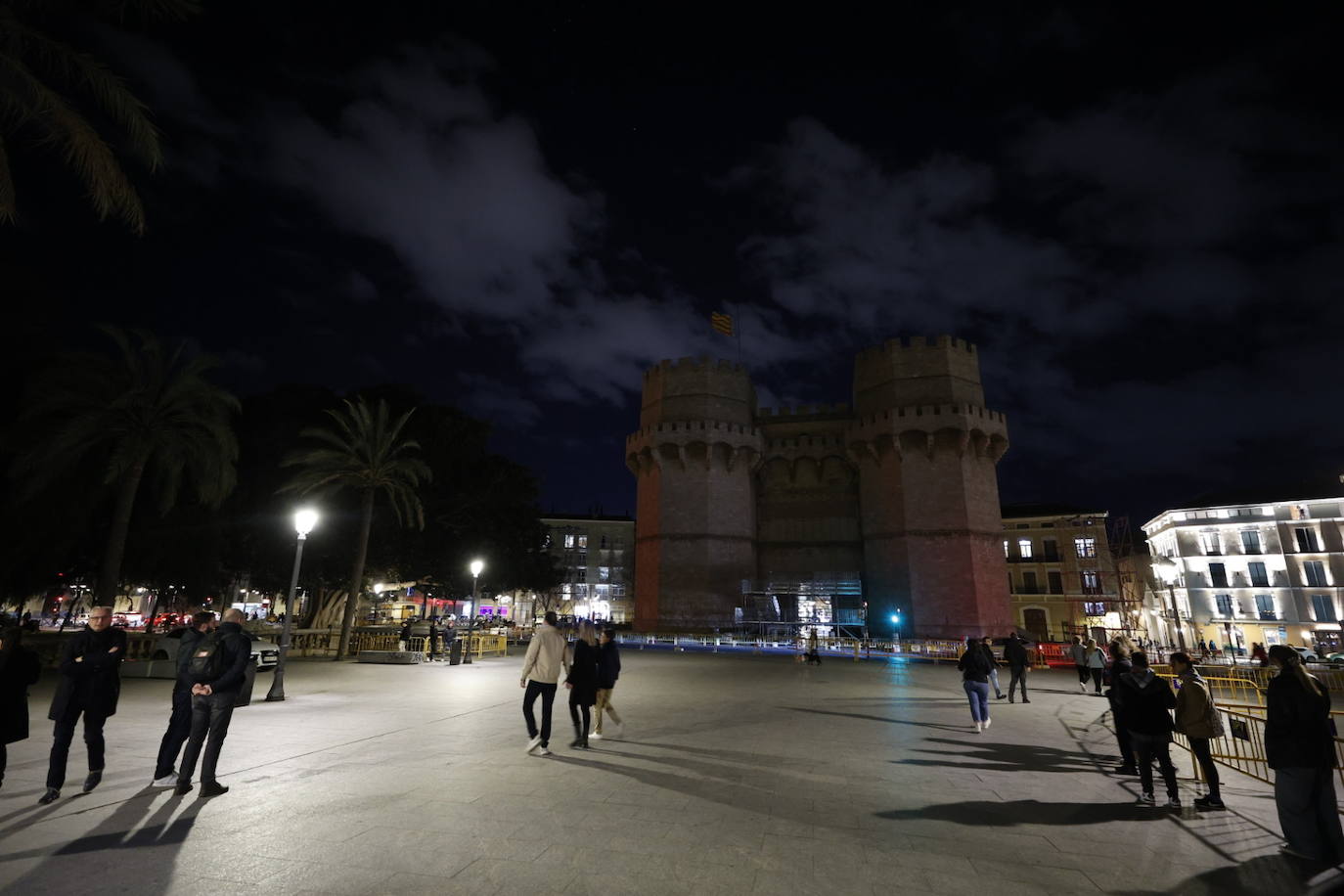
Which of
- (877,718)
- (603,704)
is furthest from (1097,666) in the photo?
(603,704)

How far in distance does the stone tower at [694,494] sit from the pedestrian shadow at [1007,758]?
3022cm

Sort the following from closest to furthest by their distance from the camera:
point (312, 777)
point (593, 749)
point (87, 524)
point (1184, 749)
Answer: point (312, 777), point (593, 749), point (1184, 749), point (87, 524)

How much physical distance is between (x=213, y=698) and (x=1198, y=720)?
1022 centimetres

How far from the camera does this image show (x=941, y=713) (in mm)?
12219

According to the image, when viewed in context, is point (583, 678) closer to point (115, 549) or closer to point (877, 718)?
point (877, 718)

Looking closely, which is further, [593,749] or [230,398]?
[230,398]

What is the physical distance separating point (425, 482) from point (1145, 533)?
239 feet

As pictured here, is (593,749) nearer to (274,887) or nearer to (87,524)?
(274,887)

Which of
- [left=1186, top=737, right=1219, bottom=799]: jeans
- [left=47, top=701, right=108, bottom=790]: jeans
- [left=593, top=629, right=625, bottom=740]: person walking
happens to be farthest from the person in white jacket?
[left=1186, top=737, right=1219, bottom=799]: jeans

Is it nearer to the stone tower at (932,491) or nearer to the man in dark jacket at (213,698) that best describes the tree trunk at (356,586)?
the man in dark jacket at (213,698)

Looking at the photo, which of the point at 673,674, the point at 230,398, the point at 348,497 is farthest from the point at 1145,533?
the point at 230,398

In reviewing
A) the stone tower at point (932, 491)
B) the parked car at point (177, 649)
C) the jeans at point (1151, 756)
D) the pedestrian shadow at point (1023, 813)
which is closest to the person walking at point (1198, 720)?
the jeans at point (1151, 756)

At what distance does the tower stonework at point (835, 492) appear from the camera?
3709cm

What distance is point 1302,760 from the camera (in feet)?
16.9
